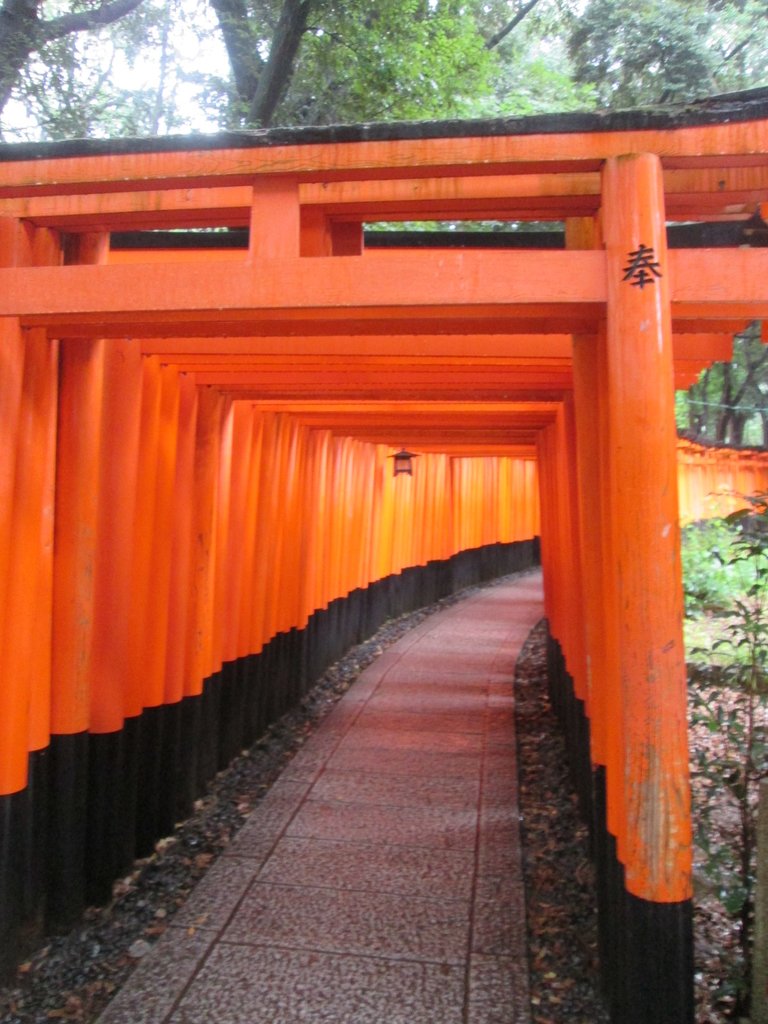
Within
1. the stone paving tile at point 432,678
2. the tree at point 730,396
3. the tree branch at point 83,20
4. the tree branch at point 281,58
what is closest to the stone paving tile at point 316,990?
the stone paving tile at point 432,678

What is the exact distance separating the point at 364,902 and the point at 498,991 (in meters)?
0.94

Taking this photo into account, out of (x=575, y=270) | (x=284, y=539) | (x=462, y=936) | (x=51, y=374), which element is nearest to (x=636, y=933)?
(x=462, y=936)

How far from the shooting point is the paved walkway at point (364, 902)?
334 centimetres

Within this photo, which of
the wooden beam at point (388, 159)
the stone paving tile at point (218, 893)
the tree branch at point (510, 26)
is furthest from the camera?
the tree branch at point (510, 26)

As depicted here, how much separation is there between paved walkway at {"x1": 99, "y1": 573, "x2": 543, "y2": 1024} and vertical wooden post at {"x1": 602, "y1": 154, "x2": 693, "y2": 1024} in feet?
3.15

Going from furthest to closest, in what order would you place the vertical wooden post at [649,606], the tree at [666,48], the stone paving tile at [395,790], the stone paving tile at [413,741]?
the tree at [666,48], the stone paving tile at [413,741], the stone paving tile at [395,790], the vertical wooden post at [649,606]

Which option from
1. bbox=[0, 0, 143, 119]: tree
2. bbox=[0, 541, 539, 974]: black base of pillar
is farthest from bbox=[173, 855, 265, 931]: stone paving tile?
bbox=[0, 0, 143, 119]: tree

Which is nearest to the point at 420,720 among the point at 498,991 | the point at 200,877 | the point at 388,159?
the point at 200,877

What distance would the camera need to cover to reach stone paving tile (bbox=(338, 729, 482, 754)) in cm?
672

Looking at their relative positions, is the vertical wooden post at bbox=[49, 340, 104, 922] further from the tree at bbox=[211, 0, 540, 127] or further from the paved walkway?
the tree at bbox=[211, 0, 540, 127]

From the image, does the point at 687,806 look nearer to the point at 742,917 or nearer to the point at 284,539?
the point at 742,917

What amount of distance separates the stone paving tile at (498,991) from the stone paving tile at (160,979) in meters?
1.16

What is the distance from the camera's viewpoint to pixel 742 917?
10.7 ft

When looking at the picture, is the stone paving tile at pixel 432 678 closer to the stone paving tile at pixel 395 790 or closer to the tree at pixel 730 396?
the stone paving tile at pixel 395 790
